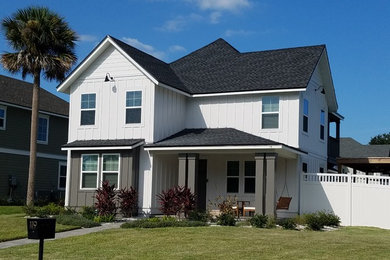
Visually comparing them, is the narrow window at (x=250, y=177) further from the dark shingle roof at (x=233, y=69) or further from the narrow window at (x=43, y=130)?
the narrow window at (x=43, y=130)

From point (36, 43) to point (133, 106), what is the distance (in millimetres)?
5386

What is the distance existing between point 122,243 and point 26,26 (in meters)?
13.6

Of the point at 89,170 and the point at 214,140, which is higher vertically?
the point at 214,140

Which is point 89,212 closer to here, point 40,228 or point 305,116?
point 305,116

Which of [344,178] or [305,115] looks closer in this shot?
[344,178]

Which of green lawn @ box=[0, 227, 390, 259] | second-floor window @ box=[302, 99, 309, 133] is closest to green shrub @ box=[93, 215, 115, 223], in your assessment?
green lawn @ box=[0, 227, 390, 259]

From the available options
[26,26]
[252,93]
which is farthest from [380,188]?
[26,26]

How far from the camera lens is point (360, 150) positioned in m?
43.6

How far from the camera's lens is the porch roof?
74.0 feet

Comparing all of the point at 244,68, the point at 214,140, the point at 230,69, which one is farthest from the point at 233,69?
the point at 214,140

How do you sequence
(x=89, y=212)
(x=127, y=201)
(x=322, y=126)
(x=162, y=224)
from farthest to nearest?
1. (x=322, y=126)
2. (x=127, y=201)
3. (x=89, y=212)
4. (x=162, y=224)

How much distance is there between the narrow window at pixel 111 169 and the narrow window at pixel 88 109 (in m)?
2.01

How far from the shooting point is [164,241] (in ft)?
52.7

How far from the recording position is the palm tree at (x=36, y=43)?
25891 mm
